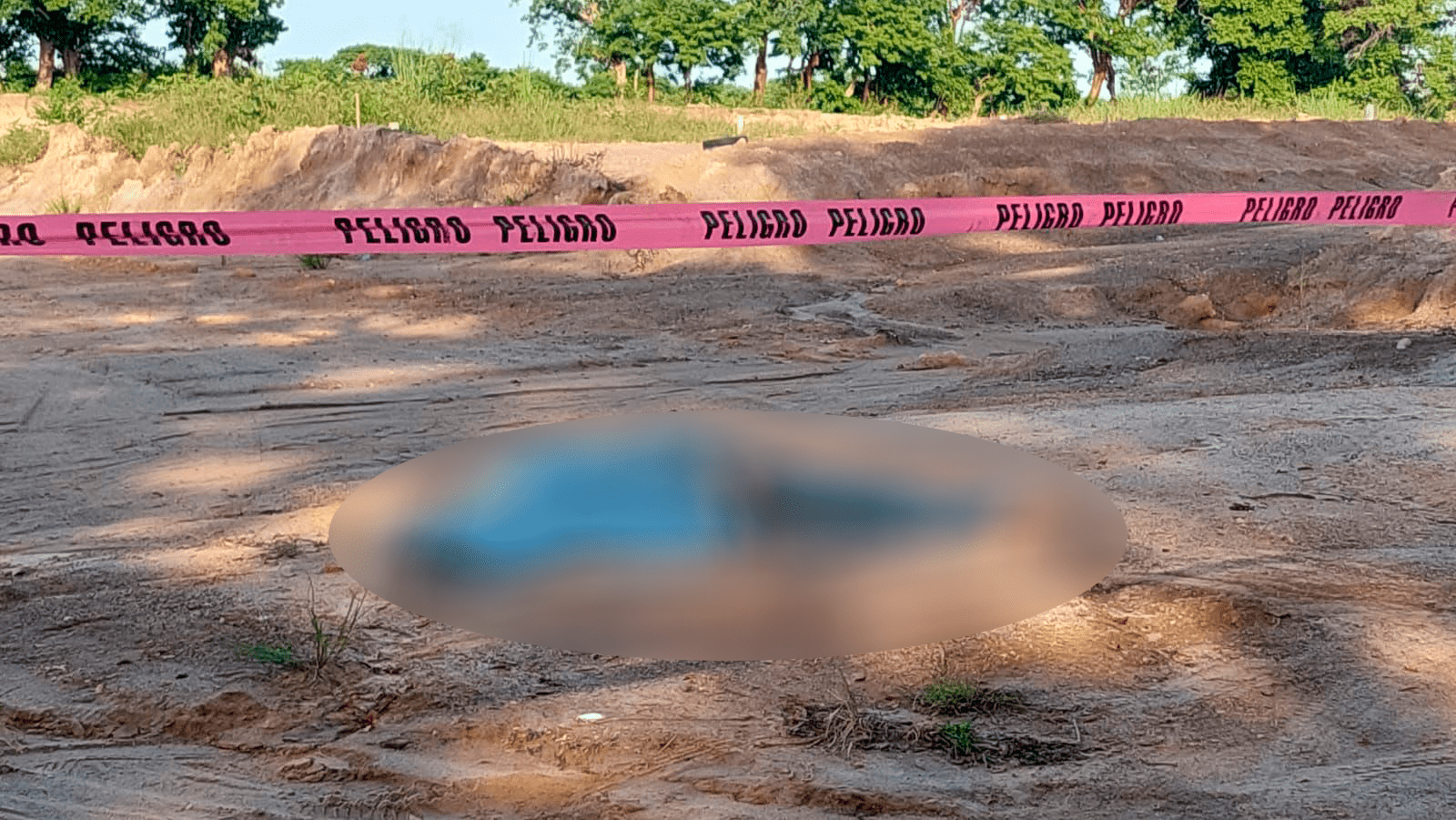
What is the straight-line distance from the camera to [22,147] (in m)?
24.7

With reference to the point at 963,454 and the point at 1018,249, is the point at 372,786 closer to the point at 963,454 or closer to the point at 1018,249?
the point at 963,454

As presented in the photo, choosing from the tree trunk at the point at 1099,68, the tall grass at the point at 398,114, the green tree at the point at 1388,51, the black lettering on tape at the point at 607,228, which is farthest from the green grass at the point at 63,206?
the green tree at the point at 1388,51

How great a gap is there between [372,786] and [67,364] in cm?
755

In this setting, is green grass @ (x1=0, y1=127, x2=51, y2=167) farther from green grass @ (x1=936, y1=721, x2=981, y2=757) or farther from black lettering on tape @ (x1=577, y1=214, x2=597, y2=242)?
green grass @ (x1=936, y1=721, x2=981, y2=757)

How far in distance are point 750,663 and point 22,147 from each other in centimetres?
2443

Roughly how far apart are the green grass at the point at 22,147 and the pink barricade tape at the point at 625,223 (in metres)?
19.5

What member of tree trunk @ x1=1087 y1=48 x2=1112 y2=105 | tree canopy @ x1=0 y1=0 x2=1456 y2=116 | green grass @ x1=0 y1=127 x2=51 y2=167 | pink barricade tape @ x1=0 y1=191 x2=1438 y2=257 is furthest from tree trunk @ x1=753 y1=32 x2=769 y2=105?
pink barricade tape @ x1=0 y1=191 x2=1438 y2=257

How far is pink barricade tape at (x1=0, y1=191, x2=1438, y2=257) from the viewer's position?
7.07 m

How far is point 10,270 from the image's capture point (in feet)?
51.7

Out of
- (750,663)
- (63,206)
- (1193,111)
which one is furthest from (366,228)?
(1193,111)

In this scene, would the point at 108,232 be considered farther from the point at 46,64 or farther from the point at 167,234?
the point at 46,64

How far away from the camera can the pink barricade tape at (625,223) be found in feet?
23.2

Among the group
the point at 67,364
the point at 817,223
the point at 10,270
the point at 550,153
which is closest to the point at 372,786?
the point at 817,223

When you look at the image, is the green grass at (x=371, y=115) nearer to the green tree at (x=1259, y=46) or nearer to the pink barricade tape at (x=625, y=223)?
the pink barricade tape at (x=625, y=223)
